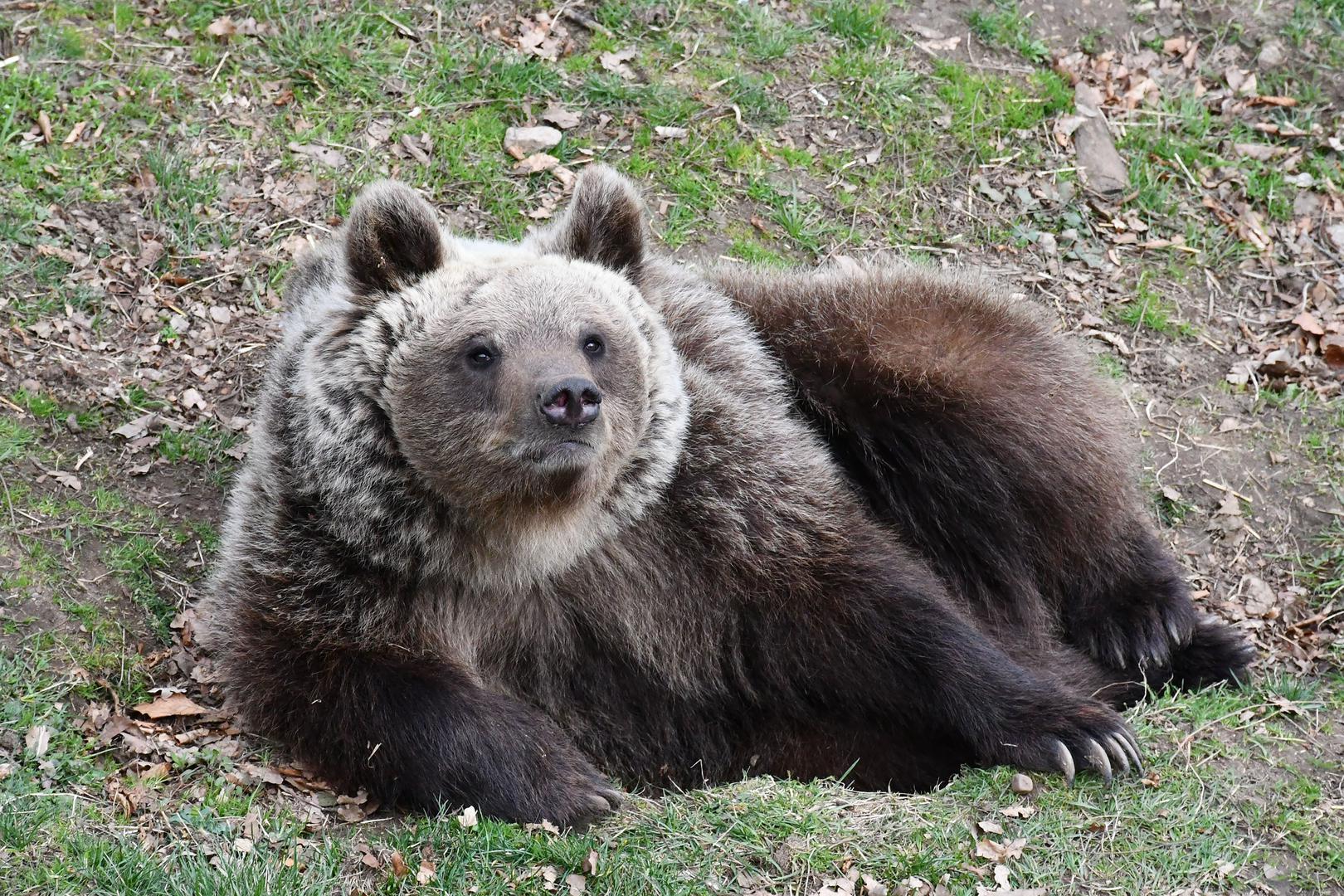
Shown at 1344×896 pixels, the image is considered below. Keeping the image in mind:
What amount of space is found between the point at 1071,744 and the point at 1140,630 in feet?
4.30

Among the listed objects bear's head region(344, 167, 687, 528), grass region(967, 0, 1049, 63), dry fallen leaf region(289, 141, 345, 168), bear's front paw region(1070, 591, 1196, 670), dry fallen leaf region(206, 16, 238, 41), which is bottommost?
bear's front paw region(1070, 591, 1196, 670)

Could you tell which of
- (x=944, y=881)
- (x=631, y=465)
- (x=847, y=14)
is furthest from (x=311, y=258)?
(x=847, y=14)

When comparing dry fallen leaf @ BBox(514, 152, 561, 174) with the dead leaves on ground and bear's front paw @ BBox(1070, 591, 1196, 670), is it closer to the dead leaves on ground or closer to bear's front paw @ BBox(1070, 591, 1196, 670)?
the dead leaves on ground

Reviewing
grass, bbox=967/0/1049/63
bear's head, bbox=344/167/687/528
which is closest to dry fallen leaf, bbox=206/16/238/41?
bear's head, bbox=344/167/687/528

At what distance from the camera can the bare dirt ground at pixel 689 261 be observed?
5773 millimetres

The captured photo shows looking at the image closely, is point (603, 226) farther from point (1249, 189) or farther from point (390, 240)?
point (1249, 189)

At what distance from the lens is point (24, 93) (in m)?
8.72

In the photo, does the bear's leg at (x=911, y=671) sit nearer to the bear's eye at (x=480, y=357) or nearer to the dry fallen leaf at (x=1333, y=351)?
the bear's eye at (x=480, y=357)

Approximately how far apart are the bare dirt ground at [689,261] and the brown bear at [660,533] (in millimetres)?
433

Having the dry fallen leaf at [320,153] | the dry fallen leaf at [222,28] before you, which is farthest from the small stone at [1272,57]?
the dry fallen leaf at [222,28]

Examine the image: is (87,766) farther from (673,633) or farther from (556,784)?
(673,633)

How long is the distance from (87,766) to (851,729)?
3468 mm

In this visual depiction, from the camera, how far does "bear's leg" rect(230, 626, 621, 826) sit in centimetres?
587

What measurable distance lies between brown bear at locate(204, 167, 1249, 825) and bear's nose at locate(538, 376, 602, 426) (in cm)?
1
